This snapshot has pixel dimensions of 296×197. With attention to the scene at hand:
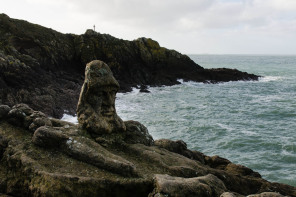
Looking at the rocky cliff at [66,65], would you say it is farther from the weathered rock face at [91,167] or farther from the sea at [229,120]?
the weathered rock face at [91,167]

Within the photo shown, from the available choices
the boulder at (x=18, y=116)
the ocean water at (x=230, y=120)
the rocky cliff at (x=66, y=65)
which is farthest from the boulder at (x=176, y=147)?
the rocky cliff at (x=66, y=65)

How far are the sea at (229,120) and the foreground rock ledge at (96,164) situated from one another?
8935mm

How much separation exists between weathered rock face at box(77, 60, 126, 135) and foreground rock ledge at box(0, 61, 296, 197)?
51 millimetres

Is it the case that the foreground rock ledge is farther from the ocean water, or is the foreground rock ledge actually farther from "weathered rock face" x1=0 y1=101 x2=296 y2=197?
the ocean water

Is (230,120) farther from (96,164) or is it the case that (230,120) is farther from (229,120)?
(96,164)

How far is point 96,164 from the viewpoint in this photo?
34.6 ft

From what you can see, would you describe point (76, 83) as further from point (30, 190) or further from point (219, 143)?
point (30, 190)

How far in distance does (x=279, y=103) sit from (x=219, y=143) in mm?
22564

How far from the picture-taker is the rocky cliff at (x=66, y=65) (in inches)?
1262

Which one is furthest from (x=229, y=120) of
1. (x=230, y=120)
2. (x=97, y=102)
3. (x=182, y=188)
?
(x=182, y=188)

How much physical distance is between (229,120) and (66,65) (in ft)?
105

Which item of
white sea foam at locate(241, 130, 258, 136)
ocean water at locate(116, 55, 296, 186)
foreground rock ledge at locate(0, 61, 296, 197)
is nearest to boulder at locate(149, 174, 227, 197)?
foreground rock ledge at locate(0, 61, 296, 197)

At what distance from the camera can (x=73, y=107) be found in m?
32.8

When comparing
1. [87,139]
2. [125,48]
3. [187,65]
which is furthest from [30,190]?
[187,65]
